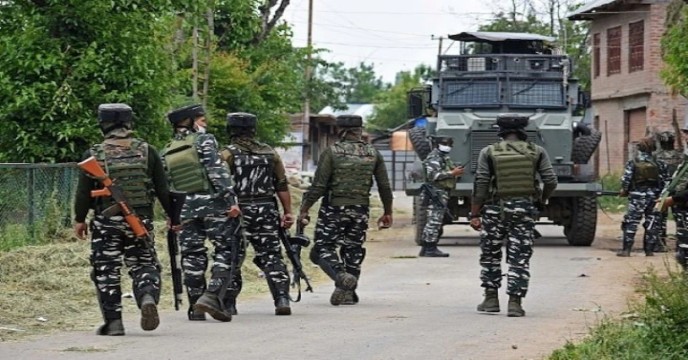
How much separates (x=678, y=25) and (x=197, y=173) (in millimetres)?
14541

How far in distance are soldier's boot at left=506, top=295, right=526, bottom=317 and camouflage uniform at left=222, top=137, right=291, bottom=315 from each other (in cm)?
195

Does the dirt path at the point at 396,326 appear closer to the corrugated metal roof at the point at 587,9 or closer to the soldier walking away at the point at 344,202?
the soldier walking away at the point at 344,202

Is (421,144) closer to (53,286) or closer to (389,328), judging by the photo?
(53,286)

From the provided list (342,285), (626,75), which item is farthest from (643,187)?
(626,75)

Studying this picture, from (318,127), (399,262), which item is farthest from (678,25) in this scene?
(318,127)

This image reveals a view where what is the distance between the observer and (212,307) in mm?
12227

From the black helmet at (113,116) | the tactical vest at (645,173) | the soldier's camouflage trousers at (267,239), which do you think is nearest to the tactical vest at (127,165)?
the black helmet at (113,116)

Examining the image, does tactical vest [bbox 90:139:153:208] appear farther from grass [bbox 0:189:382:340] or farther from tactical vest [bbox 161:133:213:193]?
grass [bbox 0:189:382:340]

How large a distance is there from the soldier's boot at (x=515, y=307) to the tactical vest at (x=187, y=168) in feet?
9.45

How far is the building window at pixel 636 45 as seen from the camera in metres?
44.9

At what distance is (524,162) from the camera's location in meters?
13.1

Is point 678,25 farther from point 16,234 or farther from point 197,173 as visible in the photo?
point 197,173

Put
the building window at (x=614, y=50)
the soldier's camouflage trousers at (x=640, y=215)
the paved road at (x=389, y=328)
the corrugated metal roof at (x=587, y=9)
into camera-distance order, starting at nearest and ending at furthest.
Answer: the paved road at (x=389, y=328)
the soldier's camouflage trousers at (x=640, y=215)
the corrugated metal roof at (x=587, y=9)
the building window at (x=614, y=50)

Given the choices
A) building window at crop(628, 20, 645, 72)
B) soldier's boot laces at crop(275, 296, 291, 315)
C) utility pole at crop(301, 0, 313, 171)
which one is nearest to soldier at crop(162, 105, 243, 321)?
soldier's boot laces at crop(275, 296, 291, 315)
